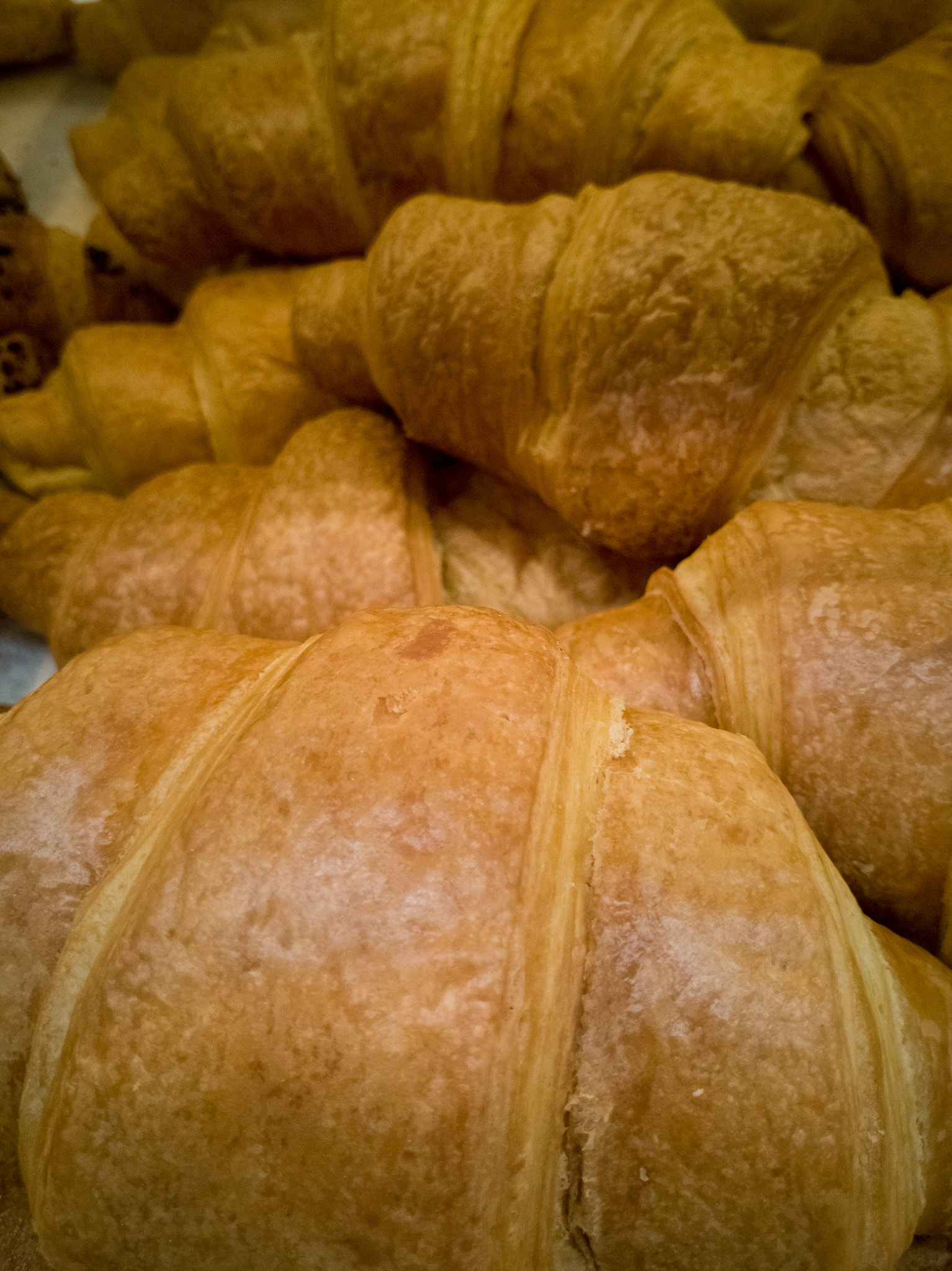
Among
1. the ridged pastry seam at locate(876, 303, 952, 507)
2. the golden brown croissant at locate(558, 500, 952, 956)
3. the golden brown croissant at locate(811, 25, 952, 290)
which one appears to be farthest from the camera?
the golden brown croissant at locate(811, 25, 952, 290)

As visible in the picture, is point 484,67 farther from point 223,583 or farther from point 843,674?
point 843,674

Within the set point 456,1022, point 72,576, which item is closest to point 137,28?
point 72,576

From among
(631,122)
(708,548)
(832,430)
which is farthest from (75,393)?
(832,430)

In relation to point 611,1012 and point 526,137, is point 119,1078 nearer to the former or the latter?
point 611,1012

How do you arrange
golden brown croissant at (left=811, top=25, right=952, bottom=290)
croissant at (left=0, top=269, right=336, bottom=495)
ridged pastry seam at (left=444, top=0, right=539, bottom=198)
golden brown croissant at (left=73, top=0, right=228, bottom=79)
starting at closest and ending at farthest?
golden brown croissant at (left=811, top=25, right=952, bottom=290) → ridged pastry seam at (left=444, top=0, right=539, bottom=198) → croissant at (left=0, top=269, right=336, bottom=495) → golden brown croissant at (left=73, top=0, right=228, bottom=79)

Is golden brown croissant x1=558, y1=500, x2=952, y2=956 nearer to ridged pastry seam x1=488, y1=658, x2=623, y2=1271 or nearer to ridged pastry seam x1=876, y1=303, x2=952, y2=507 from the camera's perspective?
ridged pastry seam x1=876, y1=303, x2=952, y2=507

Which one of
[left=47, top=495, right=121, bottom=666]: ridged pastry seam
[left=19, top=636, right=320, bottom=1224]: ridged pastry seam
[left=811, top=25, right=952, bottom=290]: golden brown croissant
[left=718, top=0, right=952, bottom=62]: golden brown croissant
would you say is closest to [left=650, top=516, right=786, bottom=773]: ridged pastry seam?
[left=19, top=636, right=320, bottom=1224]: ridged pastry seam

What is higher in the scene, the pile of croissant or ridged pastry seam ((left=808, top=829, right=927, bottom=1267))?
the pile of croissant
